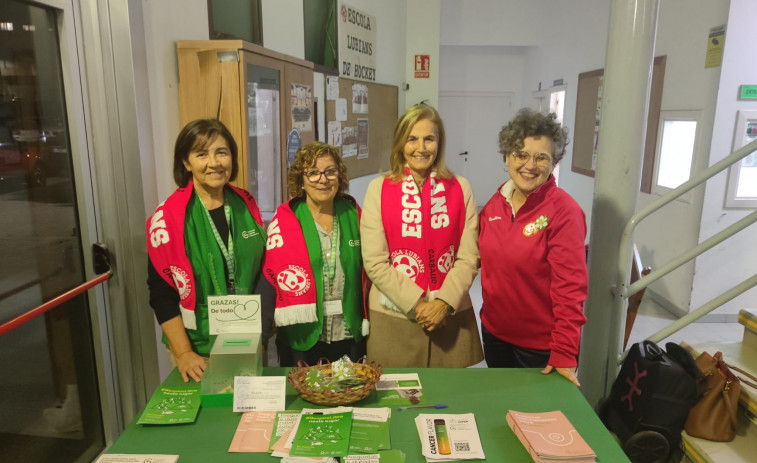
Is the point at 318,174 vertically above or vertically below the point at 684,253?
above

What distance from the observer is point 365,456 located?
3.98 feet

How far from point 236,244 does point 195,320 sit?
270 millimetres

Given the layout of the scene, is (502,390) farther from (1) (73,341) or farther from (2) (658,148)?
(2) (658,148)

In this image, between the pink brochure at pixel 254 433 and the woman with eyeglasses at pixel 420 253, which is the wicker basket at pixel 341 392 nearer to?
the pink brochure at pixel 254 433

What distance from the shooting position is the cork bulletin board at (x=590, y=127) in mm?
4730

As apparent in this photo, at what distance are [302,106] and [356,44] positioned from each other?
8.42ft

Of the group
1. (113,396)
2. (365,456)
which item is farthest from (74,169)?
(365,456)

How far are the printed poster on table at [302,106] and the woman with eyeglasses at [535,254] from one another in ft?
4.59

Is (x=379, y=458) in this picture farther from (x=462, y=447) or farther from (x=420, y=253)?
(x=420, y=253)

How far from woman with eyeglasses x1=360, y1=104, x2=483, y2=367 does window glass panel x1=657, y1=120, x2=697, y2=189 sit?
316 cm

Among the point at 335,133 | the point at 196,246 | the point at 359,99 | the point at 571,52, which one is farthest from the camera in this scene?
the point at 571,52

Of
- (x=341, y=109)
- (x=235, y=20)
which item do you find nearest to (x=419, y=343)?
(x=235, y=20)

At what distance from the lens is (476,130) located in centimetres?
862

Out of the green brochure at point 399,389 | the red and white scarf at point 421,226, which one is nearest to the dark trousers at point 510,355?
the red and white scarf at point 421,226
